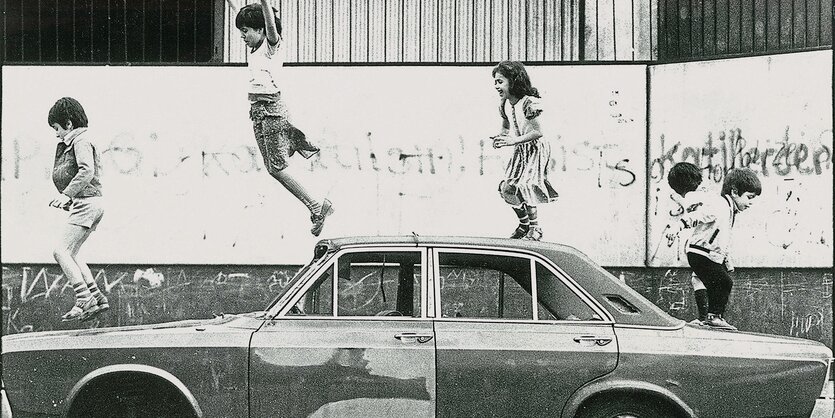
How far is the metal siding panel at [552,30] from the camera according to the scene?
9.91 metres

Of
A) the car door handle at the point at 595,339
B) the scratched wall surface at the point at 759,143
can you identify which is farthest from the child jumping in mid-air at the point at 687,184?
the car door handle at the point at 595,339

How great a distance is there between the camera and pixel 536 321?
5438 mm

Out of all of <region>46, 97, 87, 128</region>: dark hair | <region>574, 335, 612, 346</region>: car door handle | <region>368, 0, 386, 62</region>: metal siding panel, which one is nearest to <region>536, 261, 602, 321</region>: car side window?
<region>574, 335, 612, 346</region>: car door handle

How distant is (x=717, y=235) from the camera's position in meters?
8.60

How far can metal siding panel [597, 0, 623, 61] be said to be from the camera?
9.84 meters

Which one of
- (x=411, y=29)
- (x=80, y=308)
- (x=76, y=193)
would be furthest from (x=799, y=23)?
(x=80, y=308)

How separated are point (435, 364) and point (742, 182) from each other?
4.78m

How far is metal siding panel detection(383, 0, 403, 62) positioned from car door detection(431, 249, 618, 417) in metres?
4.70

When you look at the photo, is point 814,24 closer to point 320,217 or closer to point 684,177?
point 684,177

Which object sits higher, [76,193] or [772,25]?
[772,25]

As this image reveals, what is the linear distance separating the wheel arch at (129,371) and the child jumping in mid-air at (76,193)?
4.42 m

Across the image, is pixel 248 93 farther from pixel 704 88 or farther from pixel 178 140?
pixel 704 88

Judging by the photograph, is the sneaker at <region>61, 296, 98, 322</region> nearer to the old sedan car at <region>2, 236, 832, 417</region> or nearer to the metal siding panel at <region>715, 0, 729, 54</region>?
the old sedan car at <region>2, 236, 832, 417</region>

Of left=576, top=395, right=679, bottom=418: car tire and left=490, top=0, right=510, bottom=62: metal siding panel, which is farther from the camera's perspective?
left=490, top=0, right=510, bottom=62: metal siding panel
